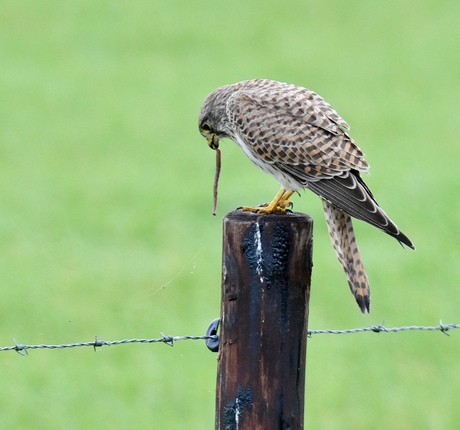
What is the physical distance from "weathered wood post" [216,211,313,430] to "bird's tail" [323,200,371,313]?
0.94 meters

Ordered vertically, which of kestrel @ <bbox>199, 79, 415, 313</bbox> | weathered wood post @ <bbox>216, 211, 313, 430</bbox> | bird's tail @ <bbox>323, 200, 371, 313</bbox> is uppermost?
kestrel @ <bbox>199, 79, 415, 313</bbox>

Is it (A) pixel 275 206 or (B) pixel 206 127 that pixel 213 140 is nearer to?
(B) pixel 206 127

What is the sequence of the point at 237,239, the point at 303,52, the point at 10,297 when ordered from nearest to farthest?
1. the point at 237,239
2. the point at 10,297
3. the point at 303,52

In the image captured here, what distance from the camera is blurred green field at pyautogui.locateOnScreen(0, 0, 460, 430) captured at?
353 inches

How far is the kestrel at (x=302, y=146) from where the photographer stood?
18.5 feet

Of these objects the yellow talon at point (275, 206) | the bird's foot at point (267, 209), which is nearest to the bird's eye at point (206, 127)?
the yellow talon at point (275, 206)

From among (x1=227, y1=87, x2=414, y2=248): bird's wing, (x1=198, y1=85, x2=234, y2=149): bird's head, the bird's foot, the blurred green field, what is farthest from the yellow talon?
the blurred green field

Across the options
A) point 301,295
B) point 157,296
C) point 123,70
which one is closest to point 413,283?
point 157,296

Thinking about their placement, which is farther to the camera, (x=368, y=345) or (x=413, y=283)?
(x=413, y=283)

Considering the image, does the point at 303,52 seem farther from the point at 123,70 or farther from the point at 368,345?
the point at 368,345

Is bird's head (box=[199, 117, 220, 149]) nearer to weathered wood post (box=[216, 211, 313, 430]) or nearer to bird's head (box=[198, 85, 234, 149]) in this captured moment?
bird's head (box=[198, 85, 234, 149])

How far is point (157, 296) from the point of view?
1101 centimetres

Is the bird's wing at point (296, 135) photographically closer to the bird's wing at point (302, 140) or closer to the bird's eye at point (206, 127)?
the bird's wing at point (302, 140)

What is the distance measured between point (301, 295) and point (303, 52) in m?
21.4
